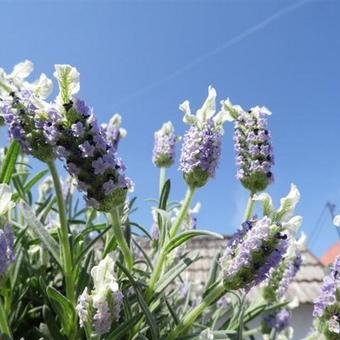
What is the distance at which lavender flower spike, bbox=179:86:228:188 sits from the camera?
0.96 m

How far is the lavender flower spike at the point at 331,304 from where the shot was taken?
89 cm

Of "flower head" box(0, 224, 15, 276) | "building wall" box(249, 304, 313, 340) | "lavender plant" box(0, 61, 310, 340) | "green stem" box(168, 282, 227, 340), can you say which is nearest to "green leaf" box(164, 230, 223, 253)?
"lavender plant" box(0, 61, 310, 340)

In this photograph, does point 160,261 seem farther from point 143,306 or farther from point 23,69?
point 23,69

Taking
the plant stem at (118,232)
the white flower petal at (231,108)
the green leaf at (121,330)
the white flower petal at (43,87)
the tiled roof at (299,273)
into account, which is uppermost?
the tiled roof at (299,273)

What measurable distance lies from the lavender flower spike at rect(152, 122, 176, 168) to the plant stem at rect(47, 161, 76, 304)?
1.59ft

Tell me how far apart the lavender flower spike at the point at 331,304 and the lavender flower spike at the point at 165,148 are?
0.59 metres

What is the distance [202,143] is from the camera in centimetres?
96

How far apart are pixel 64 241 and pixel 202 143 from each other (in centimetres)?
32

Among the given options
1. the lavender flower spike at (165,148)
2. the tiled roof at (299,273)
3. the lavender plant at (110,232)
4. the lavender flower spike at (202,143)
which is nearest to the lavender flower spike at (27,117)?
the lavender plant at (110,232)

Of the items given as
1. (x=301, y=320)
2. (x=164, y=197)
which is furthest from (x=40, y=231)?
(x=301, y=320)

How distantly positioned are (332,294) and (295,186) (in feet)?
0.67

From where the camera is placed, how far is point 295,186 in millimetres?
906

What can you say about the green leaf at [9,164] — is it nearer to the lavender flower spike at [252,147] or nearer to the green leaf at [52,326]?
the green leaf at [52,326]

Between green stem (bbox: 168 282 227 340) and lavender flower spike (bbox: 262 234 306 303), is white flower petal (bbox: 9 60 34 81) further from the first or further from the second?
lavender flower spike (bbox: 262 234 306 303)
